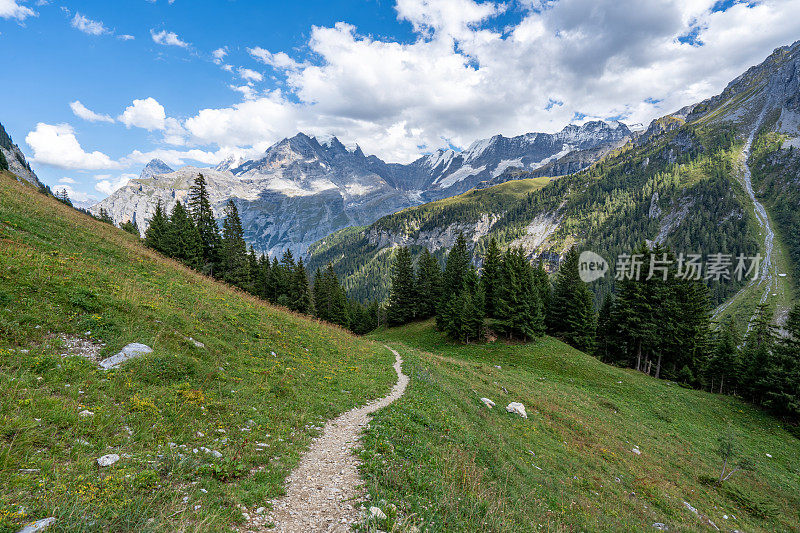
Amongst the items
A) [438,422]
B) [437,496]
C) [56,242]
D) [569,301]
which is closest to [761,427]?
[569,301]

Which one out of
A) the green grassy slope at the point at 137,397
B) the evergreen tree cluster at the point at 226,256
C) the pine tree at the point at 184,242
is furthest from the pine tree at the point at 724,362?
the pine tree at the point at 184,242

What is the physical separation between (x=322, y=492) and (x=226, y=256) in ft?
181

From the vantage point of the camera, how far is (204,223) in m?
55.3

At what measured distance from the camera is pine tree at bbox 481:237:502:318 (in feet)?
177

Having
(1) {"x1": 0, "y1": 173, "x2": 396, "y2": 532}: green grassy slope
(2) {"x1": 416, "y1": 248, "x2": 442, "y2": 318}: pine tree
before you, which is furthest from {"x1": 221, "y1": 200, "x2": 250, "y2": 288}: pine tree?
(2) {"x1": 416, "y1": 248, "x2": 442, "y2": 318}: pine tree

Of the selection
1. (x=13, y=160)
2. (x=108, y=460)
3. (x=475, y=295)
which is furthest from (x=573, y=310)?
(x=13, y=160)

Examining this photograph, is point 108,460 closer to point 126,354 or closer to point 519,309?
point 126,354

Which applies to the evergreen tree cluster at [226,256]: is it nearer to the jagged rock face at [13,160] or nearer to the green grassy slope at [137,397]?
the green grassy slope at [137,397]

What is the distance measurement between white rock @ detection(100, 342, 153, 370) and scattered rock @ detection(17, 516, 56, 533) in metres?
6.73

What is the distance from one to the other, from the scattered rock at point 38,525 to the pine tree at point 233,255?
54.0m

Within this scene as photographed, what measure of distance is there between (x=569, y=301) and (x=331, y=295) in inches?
2005

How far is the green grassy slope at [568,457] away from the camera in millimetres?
8859

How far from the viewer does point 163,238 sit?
165 ft

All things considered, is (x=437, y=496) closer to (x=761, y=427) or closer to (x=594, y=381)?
(x=594, y=381)
